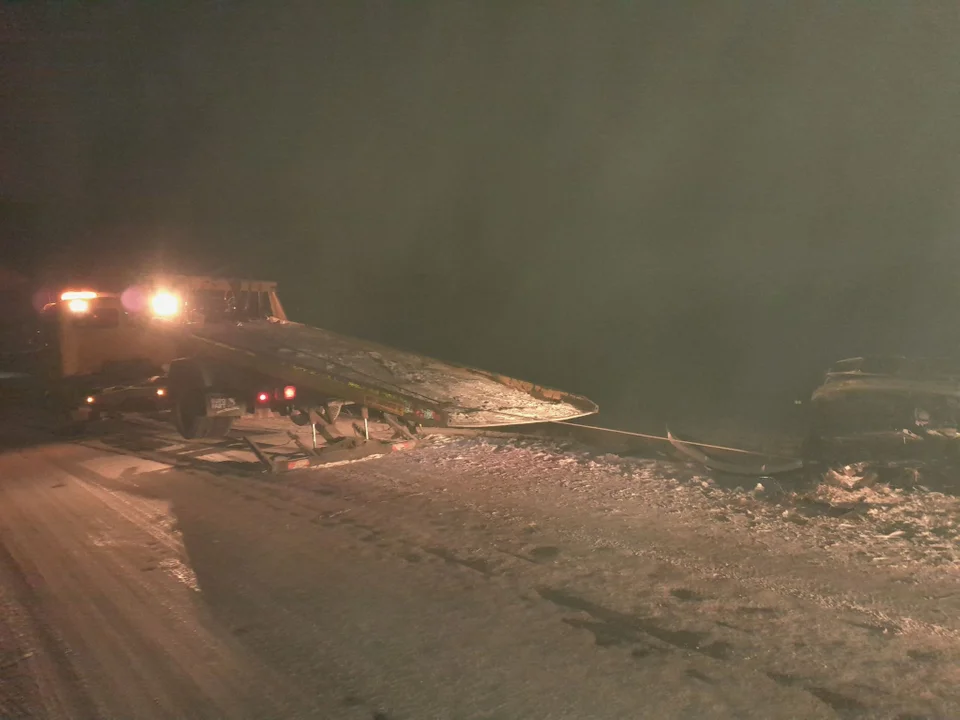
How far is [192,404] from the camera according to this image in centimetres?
1219

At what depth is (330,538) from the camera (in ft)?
24.4

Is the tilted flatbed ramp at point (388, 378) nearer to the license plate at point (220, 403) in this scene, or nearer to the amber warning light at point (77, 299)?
the license plate at point (220, 403)

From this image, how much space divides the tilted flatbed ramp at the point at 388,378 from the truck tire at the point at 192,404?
0.42m

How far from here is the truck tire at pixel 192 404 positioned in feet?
38.5

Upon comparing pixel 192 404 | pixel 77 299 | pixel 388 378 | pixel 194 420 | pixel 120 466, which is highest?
pixel 77 299

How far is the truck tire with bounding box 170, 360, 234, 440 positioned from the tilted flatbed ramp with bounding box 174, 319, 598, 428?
1.38 ft

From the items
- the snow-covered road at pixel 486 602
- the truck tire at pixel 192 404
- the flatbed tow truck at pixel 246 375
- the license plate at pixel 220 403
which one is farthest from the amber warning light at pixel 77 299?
the snow-covered road at pixel 486 602

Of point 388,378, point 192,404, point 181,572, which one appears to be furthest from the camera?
point 192,404

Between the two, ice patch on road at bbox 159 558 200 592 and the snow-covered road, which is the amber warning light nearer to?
the snow-covered road

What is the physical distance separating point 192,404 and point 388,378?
3.95 metres

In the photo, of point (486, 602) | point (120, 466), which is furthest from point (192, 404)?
point (486, 602)

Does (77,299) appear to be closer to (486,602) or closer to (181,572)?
(181,572)

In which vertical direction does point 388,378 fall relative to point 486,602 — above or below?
above

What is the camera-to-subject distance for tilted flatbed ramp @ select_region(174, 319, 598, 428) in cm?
908
